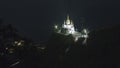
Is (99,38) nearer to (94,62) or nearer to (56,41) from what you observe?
(94,62)

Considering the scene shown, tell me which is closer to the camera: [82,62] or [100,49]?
[100,49]

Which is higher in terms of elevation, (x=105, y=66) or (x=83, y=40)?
(x=83, y=40)

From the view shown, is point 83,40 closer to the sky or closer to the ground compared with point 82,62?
closer to the sky

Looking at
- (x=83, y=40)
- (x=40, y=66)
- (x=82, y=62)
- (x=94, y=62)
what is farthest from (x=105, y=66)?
(x=40, y=66)

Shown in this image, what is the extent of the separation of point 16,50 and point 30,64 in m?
3.00

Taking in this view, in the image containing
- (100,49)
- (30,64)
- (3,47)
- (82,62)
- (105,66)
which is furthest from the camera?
(30,64)

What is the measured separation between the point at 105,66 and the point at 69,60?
8242 millimetres

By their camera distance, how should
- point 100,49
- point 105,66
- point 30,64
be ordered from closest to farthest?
point 105,66 < point 100,49 < point 30,64

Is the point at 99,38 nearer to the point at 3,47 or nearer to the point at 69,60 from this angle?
the point at 69,60

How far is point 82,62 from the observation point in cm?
3262

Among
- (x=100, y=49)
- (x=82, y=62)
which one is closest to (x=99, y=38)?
(x=100, y=49)

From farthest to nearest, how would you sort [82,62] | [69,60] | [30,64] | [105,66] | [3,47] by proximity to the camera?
[30,64]
[3,47]
[69,60]
[82,62]
[105,66]

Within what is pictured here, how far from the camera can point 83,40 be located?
114ft

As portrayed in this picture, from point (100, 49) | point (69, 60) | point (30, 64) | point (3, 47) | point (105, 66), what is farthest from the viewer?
point (30, 64)
